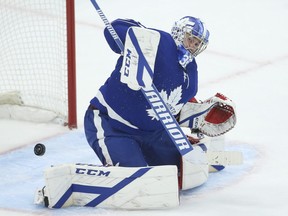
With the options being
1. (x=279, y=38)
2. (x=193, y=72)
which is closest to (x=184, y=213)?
(x=193, y=72)

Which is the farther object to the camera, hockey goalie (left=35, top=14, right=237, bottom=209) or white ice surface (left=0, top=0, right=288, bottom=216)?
white ice surface (left=0, top=0, right=288, bottom=216)

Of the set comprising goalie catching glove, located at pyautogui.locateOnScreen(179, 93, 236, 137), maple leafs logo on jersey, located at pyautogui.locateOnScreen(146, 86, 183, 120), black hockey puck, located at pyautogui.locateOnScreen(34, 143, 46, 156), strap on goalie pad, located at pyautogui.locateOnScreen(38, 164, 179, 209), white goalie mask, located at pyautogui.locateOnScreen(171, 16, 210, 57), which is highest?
white goalie mask, located at pyautogui.locateOnScreen(171, 16, 210, 57)

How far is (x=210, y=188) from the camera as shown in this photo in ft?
12.0

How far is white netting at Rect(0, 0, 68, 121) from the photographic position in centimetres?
462

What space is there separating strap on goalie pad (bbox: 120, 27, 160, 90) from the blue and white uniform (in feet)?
0.41

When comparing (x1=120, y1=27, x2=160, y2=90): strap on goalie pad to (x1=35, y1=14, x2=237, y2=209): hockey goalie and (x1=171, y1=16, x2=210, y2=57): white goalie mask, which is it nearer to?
(x1=35, y1=14, x2=237, y2=209): hockey goalie

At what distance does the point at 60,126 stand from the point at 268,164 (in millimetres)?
1025

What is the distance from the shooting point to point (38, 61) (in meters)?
5.03

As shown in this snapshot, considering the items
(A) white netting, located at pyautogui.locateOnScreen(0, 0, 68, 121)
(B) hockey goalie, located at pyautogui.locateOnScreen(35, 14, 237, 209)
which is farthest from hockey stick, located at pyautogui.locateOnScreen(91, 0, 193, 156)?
(A) white netting, located at pyautogui.locateOnScreen(0, 0, 68, 121)

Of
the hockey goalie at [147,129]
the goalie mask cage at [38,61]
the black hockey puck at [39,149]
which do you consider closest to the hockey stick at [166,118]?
the hockey goalie at [147,129]

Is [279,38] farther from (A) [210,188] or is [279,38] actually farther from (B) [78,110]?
(A) [210,188]

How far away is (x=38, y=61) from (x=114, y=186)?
1.81 meters

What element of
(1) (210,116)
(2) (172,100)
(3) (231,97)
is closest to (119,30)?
(2) (172,100)

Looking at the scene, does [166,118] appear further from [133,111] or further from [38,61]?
[38,61]
